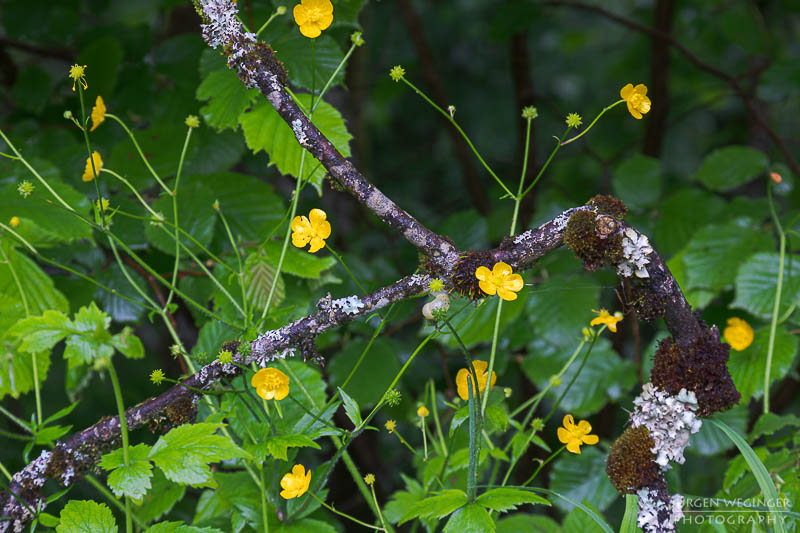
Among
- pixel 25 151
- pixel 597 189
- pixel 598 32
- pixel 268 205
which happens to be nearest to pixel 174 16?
pixel 25 151

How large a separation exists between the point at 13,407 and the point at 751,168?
7.14 feet

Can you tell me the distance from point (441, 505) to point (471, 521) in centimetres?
4

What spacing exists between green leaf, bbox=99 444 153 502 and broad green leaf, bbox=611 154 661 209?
1256 millimetres

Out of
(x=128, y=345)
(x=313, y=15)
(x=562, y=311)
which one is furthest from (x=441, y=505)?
(x=562, y=311)

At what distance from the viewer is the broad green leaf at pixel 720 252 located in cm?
121

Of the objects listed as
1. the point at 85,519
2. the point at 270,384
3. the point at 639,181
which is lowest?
the point at 85,519

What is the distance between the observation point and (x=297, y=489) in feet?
2.40

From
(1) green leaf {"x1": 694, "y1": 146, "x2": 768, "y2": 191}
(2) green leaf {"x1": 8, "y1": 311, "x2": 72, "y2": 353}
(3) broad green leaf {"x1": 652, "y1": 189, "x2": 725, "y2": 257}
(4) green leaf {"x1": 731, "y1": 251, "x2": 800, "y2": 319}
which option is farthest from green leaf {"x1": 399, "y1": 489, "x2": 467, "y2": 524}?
(1) green leaf {"x1": 694, "y1": 146, "x2": 768, "y2": 191}

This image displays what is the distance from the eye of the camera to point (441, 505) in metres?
0.69

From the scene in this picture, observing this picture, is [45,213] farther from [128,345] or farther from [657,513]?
[657,513]

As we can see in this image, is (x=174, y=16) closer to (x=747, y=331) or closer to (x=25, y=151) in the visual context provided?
(x=25, y=151)

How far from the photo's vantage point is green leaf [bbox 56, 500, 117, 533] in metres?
0.69

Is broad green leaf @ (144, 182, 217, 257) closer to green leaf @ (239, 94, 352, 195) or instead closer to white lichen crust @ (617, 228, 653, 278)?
green leaf @ (239, 94, 352, 195)

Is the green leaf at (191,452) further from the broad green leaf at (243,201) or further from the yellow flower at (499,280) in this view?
the broad green leaf at (243,201)
